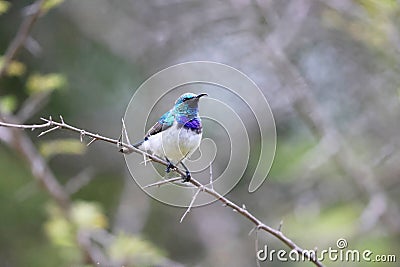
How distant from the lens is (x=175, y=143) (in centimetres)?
271

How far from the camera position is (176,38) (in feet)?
20.0

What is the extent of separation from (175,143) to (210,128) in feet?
10.9

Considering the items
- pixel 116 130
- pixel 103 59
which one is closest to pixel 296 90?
pixel 116 130

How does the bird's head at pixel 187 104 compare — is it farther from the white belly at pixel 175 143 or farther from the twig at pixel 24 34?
the twig at pixel 24 34

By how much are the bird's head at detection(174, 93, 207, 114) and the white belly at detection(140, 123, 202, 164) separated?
0.27 feet

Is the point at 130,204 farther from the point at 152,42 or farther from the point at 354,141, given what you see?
the point at 354,141

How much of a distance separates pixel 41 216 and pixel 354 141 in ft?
12.3

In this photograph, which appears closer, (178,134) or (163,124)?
(178,134)

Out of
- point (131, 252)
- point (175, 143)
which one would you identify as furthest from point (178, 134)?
point (131, 252)

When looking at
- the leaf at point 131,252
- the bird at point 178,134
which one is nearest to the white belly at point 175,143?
the bird at point 178,134

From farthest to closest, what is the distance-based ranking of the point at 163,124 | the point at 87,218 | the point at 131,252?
the point at 87,218
the point at 131,252
the point at 163,124

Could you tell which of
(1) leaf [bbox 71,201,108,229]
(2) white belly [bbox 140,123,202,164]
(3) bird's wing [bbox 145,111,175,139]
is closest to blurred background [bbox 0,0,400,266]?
(1) leaf [bbox 71,201,108,229]

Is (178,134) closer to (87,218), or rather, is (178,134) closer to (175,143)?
(175,143)

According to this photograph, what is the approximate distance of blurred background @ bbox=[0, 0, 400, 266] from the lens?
5.07 meters
